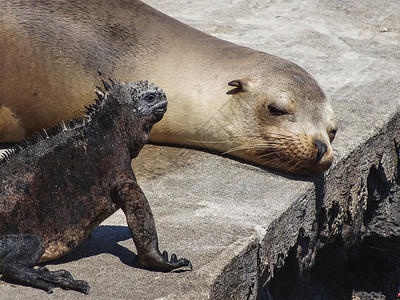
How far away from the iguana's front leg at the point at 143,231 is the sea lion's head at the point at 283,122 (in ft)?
6.83

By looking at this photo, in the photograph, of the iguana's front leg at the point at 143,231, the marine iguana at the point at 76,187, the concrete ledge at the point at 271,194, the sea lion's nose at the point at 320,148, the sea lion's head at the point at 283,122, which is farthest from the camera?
the sea lion's head at the point at 283,122

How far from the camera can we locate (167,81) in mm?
6070

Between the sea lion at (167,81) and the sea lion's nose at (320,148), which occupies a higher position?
the sea lion at (167,81)

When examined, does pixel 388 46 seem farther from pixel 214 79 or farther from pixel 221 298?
pixel 221 298

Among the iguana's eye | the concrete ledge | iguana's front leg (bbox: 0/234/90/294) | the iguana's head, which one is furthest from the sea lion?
iguana's front leg (bbox: 0/234/90/294)

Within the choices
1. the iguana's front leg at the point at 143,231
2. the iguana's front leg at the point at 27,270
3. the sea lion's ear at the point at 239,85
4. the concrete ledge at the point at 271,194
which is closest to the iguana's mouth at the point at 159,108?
the iguana's front leg at the point at 143,231

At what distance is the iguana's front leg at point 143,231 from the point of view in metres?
3.78

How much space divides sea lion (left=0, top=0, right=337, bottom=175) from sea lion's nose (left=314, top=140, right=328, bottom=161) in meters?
0.01

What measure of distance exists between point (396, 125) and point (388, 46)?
2.41 meters

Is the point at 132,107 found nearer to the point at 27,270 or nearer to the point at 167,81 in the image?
the point at 27,270

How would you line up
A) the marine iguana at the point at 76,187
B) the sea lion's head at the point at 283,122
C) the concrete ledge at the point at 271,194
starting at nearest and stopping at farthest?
the marine iguana at the point at 76,187 < the concrete ledge at the point at 271,194 < the sea lion's head at the point at 283,122

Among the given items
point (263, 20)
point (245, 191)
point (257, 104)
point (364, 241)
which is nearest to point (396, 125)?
point (364, 241)

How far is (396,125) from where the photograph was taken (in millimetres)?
7215

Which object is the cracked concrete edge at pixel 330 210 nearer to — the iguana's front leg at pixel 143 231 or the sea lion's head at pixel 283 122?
the sea lion's head at pixel 283 122
